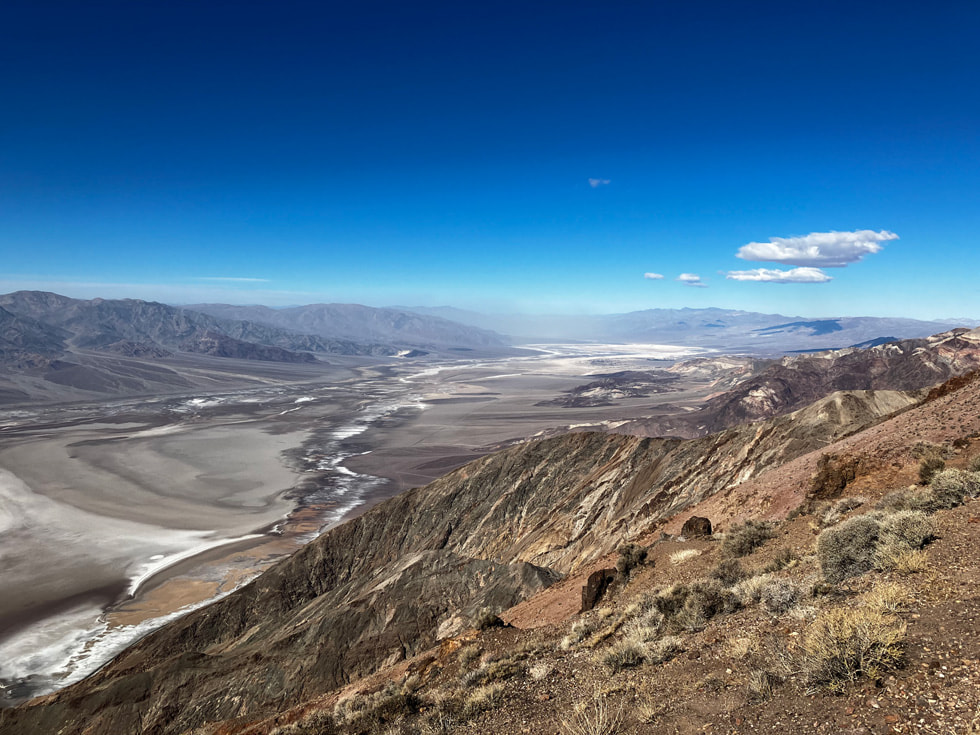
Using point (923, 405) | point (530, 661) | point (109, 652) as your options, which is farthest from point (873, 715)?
point (109, 652)

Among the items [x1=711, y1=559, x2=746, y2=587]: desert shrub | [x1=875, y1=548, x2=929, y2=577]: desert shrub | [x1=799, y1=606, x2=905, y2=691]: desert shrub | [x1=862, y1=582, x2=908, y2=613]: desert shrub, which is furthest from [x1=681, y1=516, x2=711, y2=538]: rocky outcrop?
[x1=799, y1=606, x2=905, y2=691]: desert shrub

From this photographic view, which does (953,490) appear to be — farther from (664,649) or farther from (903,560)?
(664,649)

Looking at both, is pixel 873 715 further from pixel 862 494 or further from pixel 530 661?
pixel 862 494

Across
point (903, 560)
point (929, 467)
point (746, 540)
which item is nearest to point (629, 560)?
point (746, 540)

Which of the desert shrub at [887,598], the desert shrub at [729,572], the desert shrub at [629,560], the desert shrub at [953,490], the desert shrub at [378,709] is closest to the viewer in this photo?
the desert shrub at [887,598]

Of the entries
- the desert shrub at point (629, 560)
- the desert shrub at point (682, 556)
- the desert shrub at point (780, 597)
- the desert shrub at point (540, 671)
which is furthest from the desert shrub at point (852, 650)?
the desert shrub at point (629, 560)

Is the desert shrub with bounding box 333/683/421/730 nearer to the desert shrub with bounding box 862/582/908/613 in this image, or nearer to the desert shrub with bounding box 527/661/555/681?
the desert shrub with bounding box 527/661/555/681

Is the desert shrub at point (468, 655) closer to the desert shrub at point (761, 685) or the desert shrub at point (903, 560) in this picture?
the desert shrub at point (761, 685)

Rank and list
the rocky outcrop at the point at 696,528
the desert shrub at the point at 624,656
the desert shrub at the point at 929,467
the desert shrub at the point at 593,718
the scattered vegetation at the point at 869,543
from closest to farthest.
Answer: the desert shrub at the point at 593,718 → the desert shrub at the point at 624,656 → the scattered vegetation at the point at 869,543 → the desert shrub at the point at 929,467 → the rocky outcrop at the point at 696,528
